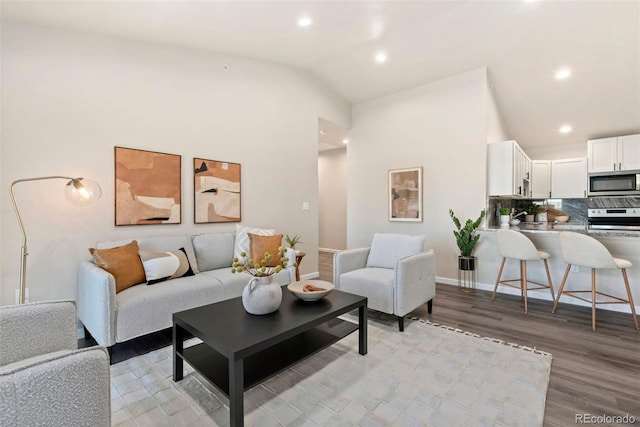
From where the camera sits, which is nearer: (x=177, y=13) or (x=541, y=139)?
(x=177, y=13)

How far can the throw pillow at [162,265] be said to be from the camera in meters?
2.62

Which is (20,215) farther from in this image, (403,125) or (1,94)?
(403,125)

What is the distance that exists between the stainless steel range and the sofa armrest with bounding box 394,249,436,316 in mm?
3645

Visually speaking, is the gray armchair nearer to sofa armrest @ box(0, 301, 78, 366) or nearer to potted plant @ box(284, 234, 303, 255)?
sofa armrest @ box(0, 301, 78, 366)

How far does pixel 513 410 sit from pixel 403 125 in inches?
167

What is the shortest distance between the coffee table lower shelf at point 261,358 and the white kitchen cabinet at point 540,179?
5474 millimetres

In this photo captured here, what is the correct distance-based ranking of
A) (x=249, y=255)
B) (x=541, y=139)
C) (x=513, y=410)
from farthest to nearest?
(x=541, y=139), (x=249, y=255), (x=513, y=410)

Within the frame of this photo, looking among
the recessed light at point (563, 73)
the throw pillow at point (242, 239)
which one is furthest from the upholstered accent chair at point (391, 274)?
the recessed light at point (563, 73)

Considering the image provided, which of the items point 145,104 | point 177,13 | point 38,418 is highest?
point 177,13

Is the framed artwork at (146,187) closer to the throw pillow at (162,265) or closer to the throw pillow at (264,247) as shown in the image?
the throw pillow at (162,265)

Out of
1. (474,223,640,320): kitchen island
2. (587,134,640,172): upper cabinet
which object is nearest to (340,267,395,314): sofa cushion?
(474,223,640,320): kitchen island

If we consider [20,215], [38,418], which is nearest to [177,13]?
[20,215]

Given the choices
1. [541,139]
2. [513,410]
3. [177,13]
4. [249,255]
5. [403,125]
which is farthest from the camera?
[541,139]

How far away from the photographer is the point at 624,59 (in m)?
3.57
